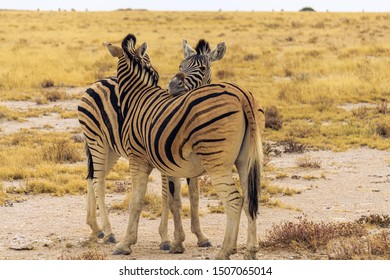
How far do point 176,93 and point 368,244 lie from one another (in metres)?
2.31

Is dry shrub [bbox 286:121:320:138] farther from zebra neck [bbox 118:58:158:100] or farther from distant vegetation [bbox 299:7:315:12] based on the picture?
distant vegetation [bbox 299:7:315:12]

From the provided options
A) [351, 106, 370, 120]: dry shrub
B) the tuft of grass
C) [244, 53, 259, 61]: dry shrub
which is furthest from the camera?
[244, 53, 259, 61]: dry shrub

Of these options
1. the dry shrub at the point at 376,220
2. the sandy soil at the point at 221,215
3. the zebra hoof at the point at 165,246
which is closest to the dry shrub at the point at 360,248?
the sandy soil at the point at 221,215

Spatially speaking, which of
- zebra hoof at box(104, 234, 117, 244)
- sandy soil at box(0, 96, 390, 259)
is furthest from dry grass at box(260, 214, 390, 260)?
zebra hoof at box(104, 234, 117, 244)

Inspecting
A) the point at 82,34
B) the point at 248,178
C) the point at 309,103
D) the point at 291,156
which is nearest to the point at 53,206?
the point at 248,178

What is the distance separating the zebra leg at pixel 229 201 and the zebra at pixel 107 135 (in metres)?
1.15

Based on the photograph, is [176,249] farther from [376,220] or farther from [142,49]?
[376,220]

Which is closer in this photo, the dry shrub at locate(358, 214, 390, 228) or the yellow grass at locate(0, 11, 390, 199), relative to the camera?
the dry shrub at locate(358, 214, 390, 228)

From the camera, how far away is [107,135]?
7.40 meters

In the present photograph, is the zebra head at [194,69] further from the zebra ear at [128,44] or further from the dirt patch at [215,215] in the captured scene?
the dirt patch at [215,215]

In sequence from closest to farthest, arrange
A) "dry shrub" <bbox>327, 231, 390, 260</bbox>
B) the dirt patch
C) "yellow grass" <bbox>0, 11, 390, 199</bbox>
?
1. "dry shrub" <bbox>327, 231, 390, 260</bbox>
2. the dirt patch
3. "yellow grass" <bbox>0, 11, 390, 199</bbox>

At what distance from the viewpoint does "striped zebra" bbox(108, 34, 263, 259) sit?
5867 mm

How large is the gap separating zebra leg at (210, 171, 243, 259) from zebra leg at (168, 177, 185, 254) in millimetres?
940

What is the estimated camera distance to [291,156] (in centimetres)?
1287
